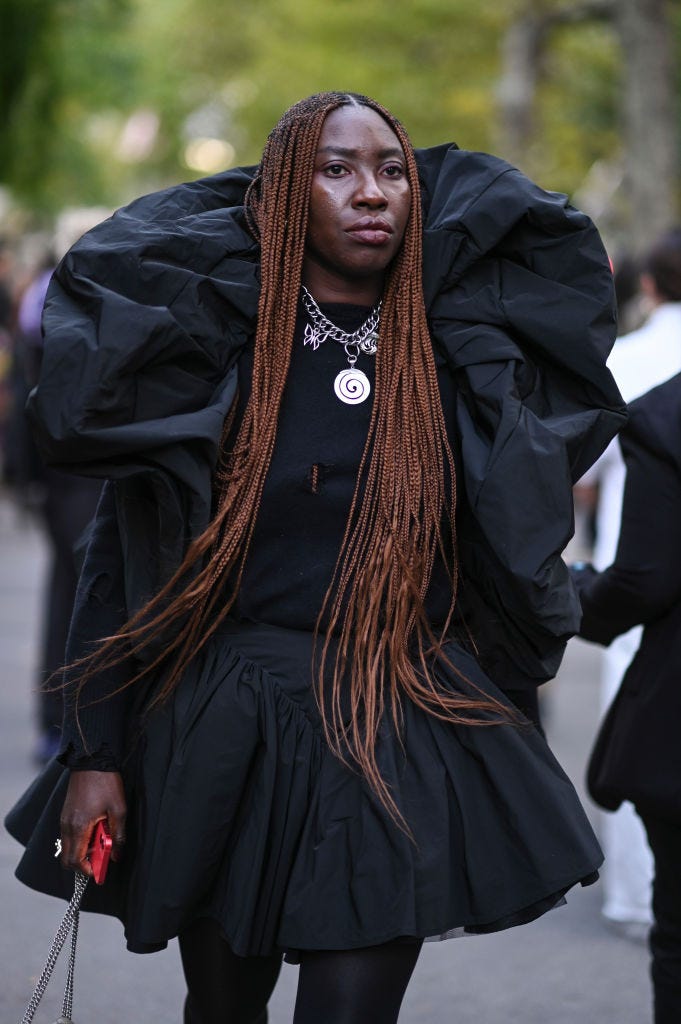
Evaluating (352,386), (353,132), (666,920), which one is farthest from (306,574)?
(666,920)

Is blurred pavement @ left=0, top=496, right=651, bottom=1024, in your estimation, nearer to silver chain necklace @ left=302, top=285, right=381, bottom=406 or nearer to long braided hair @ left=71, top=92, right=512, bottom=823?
long braided hair @ left=71, top=92, right=512, bottom=823

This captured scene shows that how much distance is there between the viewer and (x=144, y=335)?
2.86 metres

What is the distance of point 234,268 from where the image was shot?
3.07 metres

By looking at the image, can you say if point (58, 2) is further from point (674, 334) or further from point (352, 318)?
point (352, 318)

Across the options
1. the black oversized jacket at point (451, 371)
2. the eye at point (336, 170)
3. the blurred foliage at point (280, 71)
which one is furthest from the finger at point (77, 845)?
the blurred foliage at point (280, 71)

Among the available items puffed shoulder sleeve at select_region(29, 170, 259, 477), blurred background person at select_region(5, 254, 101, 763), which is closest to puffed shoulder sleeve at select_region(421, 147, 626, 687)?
puffed shoulder sleeve at select_region(29, 170, 259, 477)

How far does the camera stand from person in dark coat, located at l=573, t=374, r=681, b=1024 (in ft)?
11.6

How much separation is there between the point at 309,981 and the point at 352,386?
1.04 metres

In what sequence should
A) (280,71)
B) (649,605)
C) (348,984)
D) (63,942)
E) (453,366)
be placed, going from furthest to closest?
(280,71), (649,605), (453,366), (63,942), (348,984)

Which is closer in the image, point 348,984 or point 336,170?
point 348,984

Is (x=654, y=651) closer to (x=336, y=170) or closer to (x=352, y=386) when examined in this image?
(x=352, y=386)

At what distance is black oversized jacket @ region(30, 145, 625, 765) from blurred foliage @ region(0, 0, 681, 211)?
53.9 feet

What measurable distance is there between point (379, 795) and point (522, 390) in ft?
2.53

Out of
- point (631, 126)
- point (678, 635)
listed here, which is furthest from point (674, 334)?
point (631, 126)
